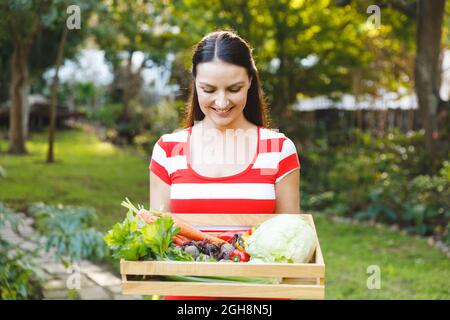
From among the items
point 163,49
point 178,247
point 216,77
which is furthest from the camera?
point 163,49

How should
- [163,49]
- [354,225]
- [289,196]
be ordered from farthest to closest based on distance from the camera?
[163,49] < [354,225] < [289,196]

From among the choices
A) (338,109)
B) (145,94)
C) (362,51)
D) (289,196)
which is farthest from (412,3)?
(145,94)

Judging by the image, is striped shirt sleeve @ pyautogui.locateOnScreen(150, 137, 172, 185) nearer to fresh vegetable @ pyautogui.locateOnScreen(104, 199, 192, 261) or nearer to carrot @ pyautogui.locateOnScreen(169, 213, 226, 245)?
carrot @ pyautogui.locateOnScreen(169, 213, 226, 245)

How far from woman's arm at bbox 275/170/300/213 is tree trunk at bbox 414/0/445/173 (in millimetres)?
7677

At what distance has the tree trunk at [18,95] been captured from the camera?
1423cm

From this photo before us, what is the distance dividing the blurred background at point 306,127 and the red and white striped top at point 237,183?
2.55 meters

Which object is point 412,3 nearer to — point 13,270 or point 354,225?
point 354,225

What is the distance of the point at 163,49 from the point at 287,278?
542 inches

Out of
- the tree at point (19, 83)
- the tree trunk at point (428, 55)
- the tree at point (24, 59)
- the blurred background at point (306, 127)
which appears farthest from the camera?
the tree at point (24, 59)

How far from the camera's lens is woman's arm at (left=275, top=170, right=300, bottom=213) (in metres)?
2.38

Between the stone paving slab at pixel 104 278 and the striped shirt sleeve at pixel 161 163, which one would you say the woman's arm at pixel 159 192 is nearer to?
the striped shirt sleeve at pixel 161 163

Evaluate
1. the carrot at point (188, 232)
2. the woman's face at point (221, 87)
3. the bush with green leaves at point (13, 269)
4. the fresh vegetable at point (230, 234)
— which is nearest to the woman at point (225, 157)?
the woman's face at point (221, 87)

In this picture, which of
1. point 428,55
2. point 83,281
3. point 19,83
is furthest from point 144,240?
point 19,83
